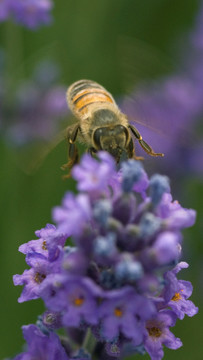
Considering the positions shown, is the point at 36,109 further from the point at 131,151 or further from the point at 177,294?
the point at 177,294

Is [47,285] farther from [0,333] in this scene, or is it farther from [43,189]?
[43,189]

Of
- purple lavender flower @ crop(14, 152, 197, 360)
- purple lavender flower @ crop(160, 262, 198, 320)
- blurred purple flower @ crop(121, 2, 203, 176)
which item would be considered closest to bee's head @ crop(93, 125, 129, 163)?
purple lavender flower @ crop(14, 152, 197, 360)

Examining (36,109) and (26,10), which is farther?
(36,109)

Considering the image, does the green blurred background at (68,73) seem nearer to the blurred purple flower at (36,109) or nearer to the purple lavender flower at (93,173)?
the blurred purple flower at (36,109)

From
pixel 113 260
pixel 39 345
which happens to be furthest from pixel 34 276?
pixel 113 260

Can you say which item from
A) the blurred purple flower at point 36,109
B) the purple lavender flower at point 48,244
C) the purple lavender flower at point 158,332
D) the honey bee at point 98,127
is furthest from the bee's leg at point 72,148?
the blurred purple flower at point 36,109

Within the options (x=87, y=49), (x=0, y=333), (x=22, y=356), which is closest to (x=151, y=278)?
(x=22, y=356)
